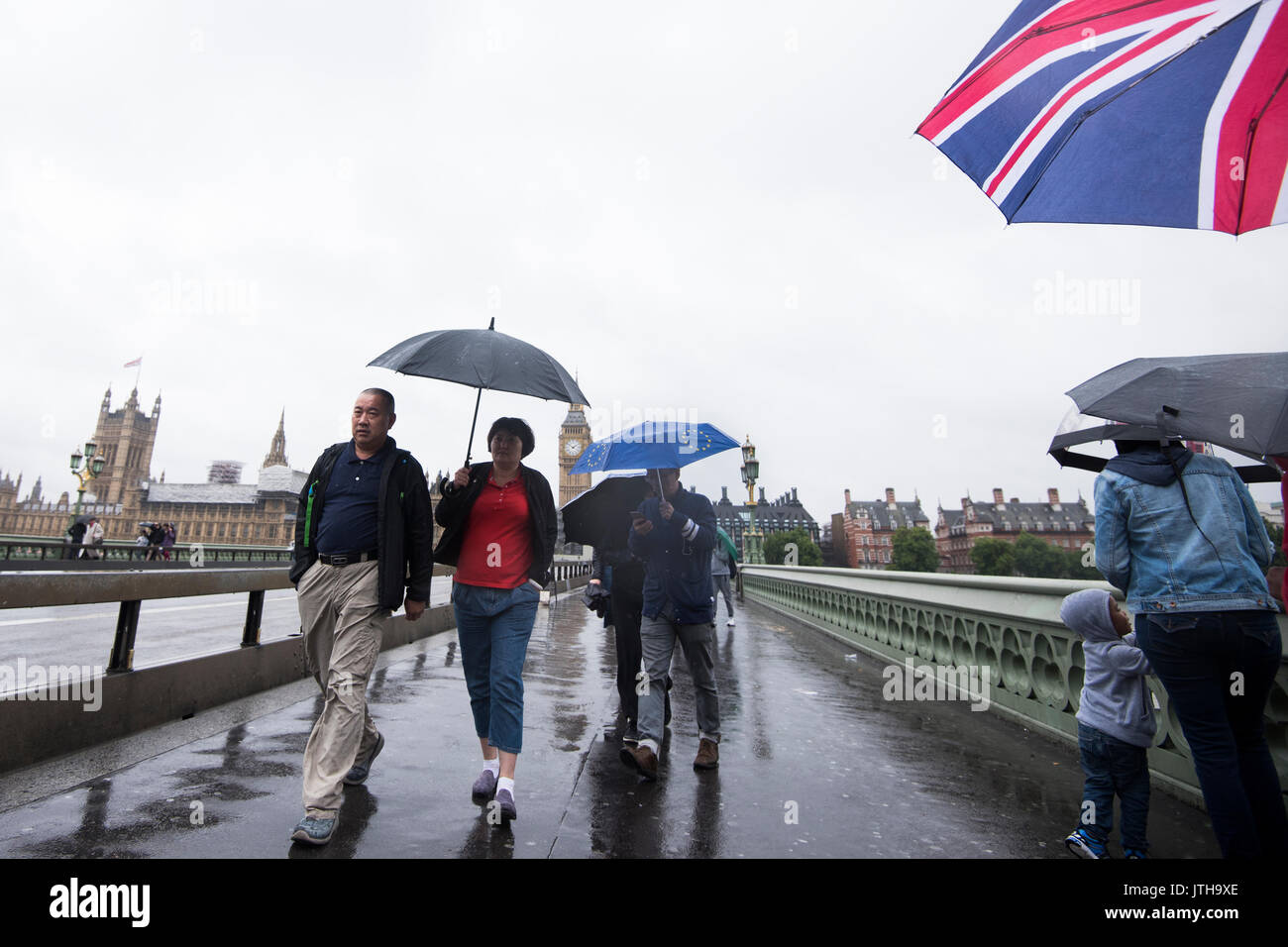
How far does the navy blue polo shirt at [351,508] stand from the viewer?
3324 mm

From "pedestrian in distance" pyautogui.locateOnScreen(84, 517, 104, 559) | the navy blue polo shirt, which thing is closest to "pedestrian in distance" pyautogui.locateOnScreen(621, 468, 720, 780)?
the navy blue polo shirt

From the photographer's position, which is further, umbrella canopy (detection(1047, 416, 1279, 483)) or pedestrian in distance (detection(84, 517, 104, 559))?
pedestrian in distance (detection(84, 517, 104, 559))

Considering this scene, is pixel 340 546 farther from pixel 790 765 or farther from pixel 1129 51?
pixel 1129 51

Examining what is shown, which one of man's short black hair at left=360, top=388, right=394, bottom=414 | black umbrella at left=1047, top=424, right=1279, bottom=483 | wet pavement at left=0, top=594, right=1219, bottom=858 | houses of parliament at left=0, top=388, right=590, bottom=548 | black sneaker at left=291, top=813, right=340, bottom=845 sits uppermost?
houses of parliament at left=0, top=388, right=590, bottom=548

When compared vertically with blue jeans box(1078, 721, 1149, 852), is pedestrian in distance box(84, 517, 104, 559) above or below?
above

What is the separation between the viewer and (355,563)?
131 inches

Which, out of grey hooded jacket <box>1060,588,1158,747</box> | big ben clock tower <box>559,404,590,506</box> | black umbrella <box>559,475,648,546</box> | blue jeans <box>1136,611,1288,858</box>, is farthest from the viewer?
big ben clock tower <box>559,404,590,506</box>

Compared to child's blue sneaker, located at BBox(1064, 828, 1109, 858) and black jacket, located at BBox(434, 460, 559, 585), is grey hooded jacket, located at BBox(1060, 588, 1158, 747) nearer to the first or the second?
child's blue sneaker, located at BBox(1064, 828, 1109, 858)

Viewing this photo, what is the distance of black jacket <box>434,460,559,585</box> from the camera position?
3664mm

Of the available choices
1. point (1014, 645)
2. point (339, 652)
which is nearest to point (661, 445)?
point (339, 652)

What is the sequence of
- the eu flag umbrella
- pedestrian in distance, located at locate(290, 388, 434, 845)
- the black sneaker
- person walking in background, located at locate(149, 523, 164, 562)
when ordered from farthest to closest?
1. person walking in background, located at locate(149, 523, 164, 562)
2. the eu flag umbrella
3. pedestrian in distance, located at locate(290, 388, 434, 845)
4. the black sneaker

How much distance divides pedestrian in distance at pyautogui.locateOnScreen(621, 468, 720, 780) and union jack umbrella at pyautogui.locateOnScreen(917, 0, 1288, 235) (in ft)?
8.38

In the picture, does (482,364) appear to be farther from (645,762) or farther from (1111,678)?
(1111,678)

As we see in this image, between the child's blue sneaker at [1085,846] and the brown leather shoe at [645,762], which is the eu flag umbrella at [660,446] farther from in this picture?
the child's blue sneaker at [1085,846]
